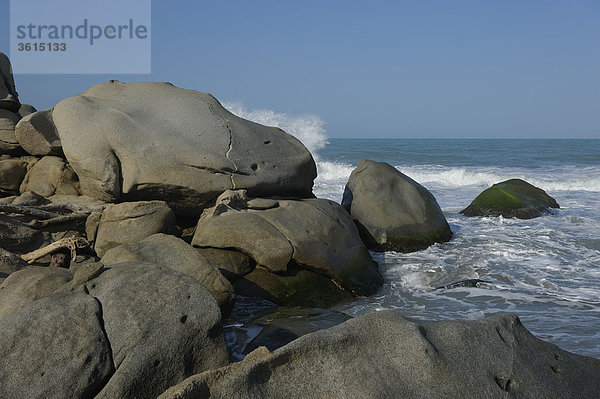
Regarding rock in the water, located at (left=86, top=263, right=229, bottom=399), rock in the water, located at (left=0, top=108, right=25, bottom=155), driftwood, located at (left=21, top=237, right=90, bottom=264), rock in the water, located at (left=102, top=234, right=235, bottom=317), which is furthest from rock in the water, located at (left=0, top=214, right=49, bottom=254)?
rock in the water, located at (left=86, top=263, right=229, bottom=399)

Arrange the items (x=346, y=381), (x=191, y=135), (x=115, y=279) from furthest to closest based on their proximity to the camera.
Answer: (x=191, y=135) < (x=115, y=279) < (x=346, y=381)

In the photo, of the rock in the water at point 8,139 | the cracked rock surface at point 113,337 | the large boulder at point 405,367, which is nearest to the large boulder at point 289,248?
the cracked rock surface at point 113,337

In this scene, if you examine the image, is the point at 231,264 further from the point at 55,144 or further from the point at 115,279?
the point at 55,144

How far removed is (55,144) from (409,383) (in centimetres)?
648

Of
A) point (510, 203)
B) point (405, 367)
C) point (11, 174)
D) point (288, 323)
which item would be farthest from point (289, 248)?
point (510, 203)

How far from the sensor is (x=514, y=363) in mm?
3154

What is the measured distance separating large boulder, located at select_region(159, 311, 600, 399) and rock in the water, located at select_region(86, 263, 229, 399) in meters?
1.04

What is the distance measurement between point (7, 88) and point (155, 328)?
6.47 meters

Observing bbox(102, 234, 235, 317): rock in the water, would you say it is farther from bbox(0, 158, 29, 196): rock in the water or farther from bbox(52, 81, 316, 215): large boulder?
bbox(0, 158, 29, 196): rock in the water

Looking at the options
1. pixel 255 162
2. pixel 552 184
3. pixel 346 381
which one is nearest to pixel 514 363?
pixel 346 381

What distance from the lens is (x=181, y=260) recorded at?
5.22m

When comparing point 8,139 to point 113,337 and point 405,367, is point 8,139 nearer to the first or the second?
point 113,337

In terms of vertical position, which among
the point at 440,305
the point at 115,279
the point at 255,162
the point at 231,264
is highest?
the point at 255,162

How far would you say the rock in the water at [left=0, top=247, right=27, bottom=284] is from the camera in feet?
17.7
